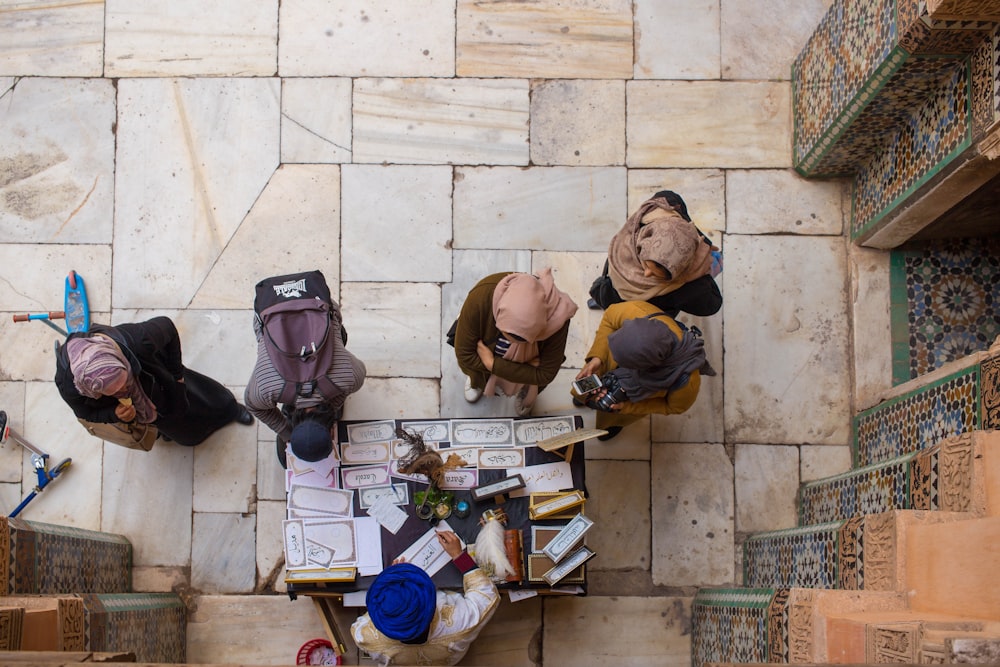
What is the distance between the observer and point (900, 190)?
4652 mm

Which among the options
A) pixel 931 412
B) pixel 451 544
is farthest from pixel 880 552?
pixel 451 544

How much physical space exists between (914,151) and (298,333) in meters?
3.36

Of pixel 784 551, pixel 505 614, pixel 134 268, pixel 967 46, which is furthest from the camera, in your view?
pixel 134 268

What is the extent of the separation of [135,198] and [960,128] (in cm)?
474

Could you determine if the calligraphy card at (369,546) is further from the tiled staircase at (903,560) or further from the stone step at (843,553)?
the stone step at (843,553)

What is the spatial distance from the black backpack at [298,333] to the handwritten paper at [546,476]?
1069mm

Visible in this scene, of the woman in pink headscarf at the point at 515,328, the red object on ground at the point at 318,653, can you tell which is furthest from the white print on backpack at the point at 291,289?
the red object on ground at the point at 318,653

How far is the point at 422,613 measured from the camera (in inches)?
144

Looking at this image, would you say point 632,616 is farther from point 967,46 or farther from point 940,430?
point 967,46

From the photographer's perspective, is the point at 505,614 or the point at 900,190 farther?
the point at 505,614

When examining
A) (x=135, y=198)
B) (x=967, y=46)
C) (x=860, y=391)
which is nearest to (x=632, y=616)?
(x=860, y=391)

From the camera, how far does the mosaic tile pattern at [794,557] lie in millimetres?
3838

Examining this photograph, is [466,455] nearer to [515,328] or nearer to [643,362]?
[515,328]

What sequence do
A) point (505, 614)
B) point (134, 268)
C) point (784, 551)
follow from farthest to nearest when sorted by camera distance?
point (134, 268)
point (505, 614)
point (784, 551)
